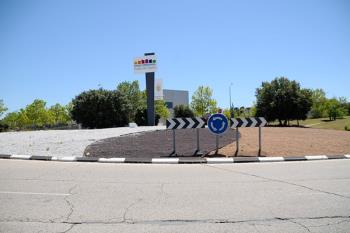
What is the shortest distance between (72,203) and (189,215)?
7.86 feet

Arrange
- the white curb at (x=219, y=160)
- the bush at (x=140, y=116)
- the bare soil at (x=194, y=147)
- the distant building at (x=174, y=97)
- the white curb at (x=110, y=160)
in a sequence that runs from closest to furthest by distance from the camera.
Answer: the white curb at (x=219, y=160) < the white curb at (x=110, y=160) < the bare soil at (x=194, y=147) < the bush at (x=140, y=116) < the distant building at (x=174, y=97)

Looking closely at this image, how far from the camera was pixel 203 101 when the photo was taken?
8325cm

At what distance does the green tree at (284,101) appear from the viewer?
194 feet

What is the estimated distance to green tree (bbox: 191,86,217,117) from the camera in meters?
83.0

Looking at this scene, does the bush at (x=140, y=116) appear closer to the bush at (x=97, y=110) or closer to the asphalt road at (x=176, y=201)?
the bush at (x=97, y=110)

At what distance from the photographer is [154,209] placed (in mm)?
6340

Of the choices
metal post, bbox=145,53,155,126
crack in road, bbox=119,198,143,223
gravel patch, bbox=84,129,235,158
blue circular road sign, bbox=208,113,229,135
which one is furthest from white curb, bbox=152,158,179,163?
metal post, bbox=145,53,155,126

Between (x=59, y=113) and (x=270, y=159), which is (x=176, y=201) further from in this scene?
(x=59, y=113)

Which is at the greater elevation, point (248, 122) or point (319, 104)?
point (319, 104)

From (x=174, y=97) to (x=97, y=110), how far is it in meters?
68.9

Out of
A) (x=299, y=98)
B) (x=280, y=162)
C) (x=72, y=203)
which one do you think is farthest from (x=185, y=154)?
(x=299, y=98)

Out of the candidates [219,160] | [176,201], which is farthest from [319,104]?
[176,201]

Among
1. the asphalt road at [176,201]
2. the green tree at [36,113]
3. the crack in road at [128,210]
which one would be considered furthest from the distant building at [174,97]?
the crack in road at [128,210]

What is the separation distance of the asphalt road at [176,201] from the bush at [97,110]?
45092 millimetres
